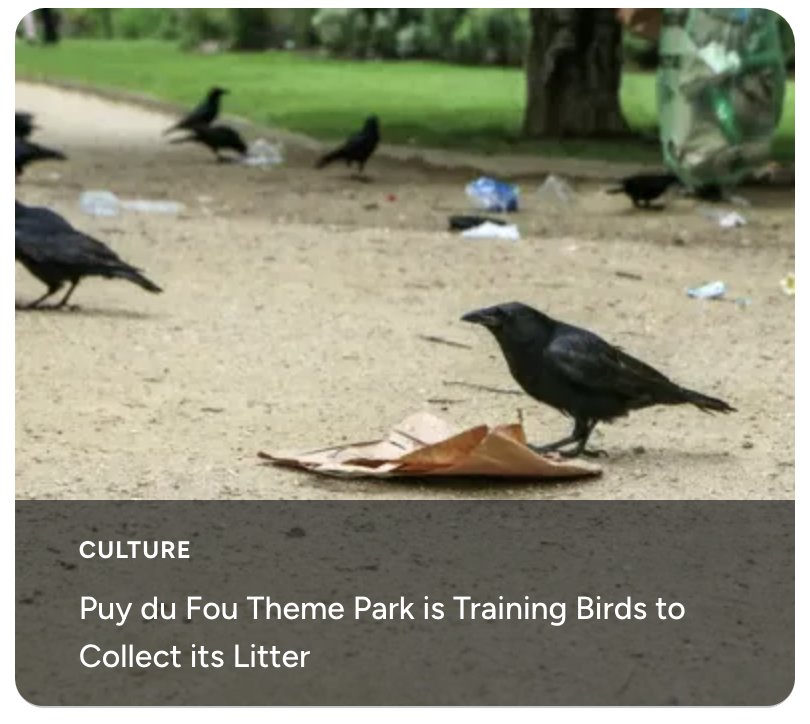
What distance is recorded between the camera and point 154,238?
39.7ft

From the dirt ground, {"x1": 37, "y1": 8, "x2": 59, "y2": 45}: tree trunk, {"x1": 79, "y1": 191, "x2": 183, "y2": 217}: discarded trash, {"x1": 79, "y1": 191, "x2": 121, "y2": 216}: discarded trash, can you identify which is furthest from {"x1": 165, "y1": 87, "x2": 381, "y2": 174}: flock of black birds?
{"x1": 37, "y1": 8, "x2": 59, "y2": 45}: tree trunk

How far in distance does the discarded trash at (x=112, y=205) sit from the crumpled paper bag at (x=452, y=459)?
710cm

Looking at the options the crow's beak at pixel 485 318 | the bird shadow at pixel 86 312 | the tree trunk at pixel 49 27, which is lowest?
the tree trunk at pixel 49 27

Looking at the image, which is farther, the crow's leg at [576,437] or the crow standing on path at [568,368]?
the crow's leg at [576,437]

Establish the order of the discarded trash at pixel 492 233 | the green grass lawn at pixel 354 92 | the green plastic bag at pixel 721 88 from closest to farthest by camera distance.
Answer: the discarded trash at pixel 492 233 < the green plastic bag at pixel 721 88 < the green grass lawn at pixel 354 92

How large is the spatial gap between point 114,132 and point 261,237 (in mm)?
8793

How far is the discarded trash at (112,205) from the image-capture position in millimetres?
13219

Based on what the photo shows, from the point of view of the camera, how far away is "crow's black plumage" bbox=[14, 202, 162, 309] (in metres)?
9.25

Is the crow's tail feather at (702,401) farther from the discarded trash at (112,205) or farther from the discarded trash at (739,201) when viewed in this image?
the discarded trash at (739,201)

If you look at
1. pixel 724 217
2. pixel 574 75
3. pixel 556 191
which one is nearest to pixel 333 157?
pixel 556 191

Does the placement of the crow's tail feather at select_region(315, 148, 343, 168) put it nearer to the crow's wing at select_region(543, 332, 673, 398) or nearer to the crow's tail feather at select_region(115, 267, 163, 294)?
the crow's tail feather at select_region(115, 267, 163, 294)

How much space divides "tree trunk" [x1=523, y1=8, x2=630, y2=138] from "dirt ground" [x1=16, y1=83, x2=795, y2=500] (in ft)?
13.1

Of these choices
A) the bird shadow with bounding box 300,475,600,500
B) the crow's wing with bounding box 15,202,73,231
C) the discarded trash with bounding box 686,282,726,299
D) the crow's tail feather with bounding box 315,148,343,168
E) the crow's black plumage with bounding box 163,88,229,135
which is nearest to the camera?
the bird shadow with bounding box 300,475,600,500
